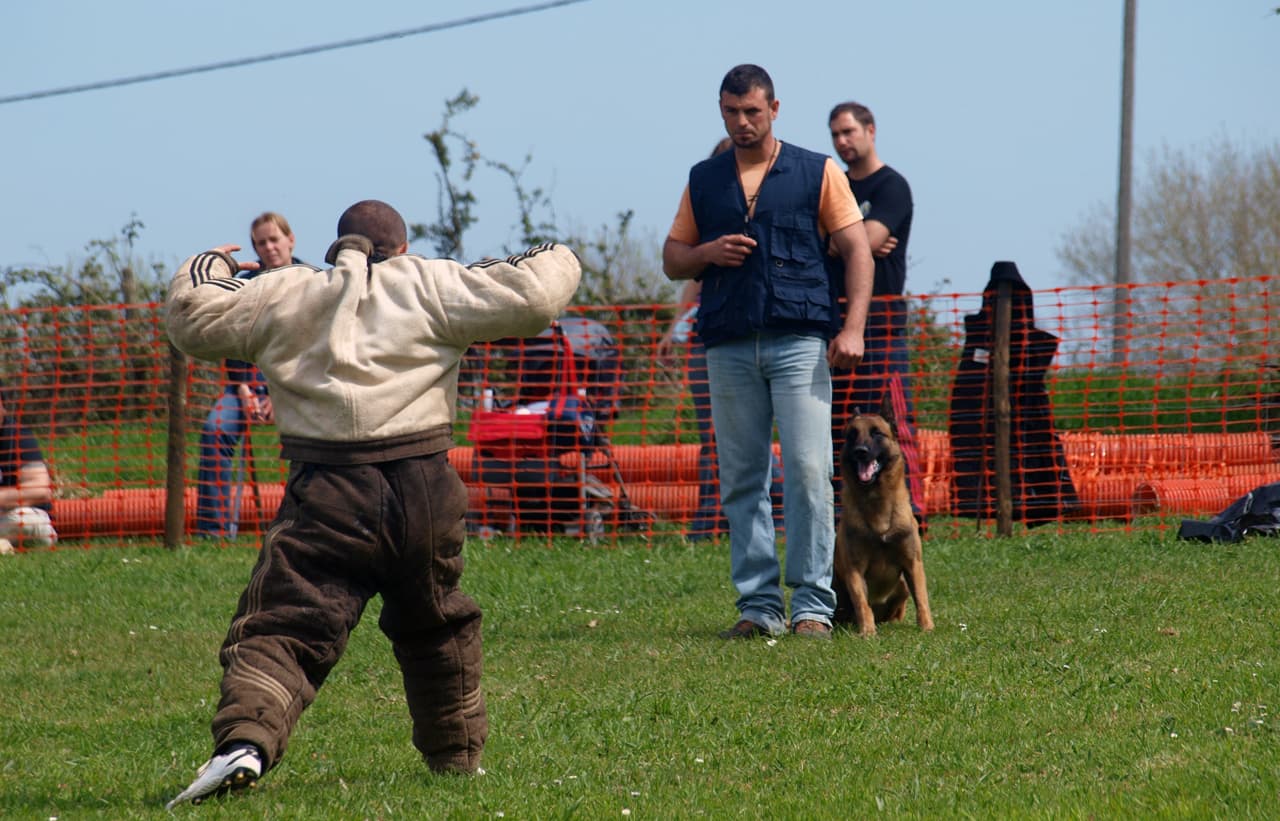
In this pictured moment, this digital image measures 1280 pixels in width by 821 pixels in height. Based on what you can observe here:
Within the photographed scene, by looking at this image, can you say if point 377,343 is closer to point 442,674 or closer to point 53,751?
point 442,674

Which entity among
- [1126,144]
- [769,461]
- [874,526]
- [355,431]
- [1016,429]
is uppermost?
[1126,144]

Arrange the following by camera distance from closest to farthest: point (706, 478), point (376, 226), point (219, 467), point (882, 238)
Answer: point (376, 226)
point (882, 238)
point (706, 478)
point (219, 467)

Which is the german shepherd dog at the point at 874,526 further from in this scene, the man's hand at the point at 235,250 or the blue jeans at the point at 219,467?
the blue jeans at the point at 219,467

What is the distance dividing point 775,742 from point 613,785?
653 mm

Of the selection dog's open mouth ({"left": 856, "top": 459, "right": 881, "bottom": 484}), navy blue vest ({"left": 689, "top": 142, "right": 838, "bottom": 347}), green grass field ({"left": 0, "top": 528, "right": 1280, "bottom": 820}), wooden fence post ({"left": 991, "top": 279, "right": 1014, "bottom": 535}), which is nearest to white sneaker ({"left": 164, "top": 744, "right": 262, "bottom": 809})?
green grass field ({"left": 0, "top": 528, "right": 1280, "bottom": 820})

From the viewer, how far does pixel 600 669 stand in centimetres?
604

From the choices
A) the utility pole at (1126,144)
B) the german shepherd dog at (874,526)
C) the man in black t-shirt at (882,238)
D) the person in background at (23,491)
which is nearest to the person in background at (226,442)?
the person in background at (23,491)

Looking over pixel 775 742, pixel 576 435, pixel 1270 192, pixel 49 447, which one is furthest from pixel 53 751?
pixel 1270 192

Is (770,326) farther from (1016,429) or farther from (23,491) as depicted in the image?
(23,491)

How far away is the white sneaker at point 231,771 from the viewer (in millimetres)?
3643

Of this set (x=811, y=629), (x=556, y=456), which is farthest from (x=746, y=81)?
(x=556, y=456)

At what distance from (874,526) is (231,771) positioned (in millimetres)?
3600

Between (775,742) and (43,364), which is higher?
(43,364)

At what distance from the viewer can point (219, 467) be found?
10102 millimetres
